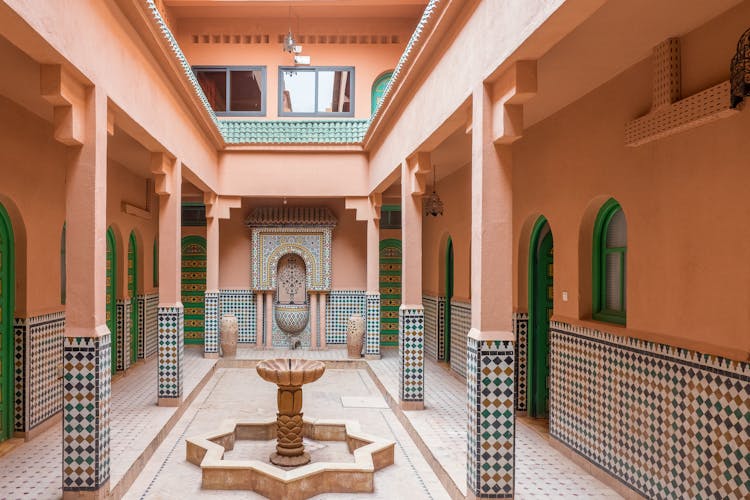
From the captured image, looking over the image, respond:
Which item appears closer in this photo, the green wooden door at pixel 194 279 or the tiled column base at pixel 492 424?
the tiled column base at pixel 492 424

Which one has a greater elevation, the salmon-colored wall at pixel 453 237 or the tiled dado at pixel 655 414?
the salmon-colored wall at pixel 453 237

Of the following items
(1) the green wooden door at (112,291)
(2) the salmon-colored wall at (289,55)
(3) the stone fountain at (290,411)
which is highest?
(2) the salmon-colored wall at (289,55)

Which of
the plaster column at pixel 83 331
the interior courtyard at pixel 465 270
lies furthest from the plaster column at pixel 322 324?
the plaster column at pixel 83 331

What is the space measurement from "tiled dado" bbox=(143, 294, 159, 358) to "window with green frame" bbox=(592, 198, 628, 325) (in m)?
7.96

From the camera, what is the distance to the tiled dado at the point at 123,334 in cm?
916

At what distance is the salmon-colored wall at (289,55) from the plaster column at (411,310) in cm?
495

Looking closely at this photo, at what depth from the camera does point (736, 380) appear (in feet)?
11.1

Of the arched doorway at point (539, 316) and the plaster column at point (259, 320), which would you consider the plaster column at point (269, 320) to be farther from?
the arched doorway at point (539, 316)

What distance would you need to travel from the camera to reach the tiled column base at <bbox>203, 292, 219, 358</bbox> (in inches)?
420

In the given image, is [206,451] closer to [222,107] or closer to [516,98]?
[516,98]

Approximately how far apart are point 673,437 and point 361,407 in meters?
4.50

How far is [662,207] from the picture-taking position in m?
4.12

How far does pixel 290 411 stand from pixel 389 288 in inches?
290

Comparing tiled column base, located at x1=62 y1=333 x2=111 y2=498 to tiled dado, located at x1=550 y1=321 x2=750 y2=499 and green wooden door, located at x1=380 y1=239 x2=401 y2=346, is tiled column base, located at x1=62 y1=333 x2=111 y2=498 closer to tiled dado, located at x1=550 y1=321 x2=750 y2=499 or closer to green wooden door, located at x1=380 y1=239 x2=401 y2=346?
tiled dado, located at x1=550 y1=321 x2=750 y2=499
